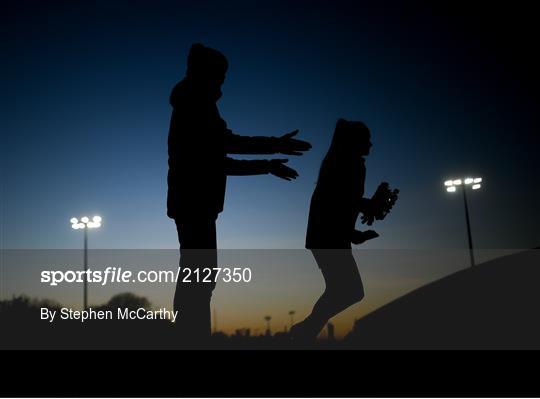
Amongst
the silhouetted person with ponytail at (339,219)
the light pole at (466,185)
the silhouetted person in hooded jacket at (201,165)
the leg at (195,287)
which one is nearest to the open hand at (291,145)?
the silhouetted person in hooded jacket at (201,165)

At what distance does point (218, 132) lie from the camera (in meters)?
4.18

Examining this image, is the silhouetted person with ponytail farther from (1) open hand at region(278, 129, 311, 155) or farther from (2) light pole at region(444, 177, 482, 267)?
(2) light pole at region(444, 177, 482, 267)

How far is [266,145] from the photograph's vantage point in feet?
14.2

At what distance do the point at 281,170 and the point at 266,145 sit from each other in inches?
12.7

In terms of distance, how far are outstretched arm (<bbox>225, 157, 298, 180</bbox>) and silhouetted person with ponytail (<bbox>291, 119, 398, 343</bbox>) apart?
823mm

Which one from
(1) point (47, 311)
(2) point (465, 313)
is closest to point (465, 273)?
(2) point (465, 313)

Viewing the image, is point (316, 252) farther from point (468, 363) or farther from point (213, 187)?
point (468, 363)

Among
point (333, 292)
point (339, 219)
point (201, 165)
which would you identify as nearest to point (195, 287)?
point (201, 165)

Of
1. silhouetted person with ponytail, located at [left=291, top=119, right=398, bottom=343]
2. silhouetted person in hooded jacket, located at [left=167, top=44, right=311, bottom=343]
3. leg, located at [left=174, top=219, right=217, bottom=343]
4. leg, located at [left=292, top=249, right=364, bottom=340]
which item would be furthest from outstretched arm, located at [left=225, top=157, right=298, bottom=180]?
leg, located at [left=292, top=249, right=364, bottom=340]

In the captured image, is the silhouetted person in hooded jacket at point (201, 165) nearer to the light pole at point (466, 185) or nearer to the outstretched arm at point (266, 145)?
the outstretched arm at point (266, 145)

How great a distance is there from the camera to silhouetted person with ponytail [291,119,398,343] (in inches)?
179

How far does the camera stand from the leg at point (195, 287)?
3705mm

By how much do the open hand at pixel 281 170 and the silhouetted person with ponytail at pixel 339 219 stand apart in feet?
2.58

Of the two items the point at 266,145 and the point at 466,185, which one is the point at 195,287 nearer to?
the point at 266,145
